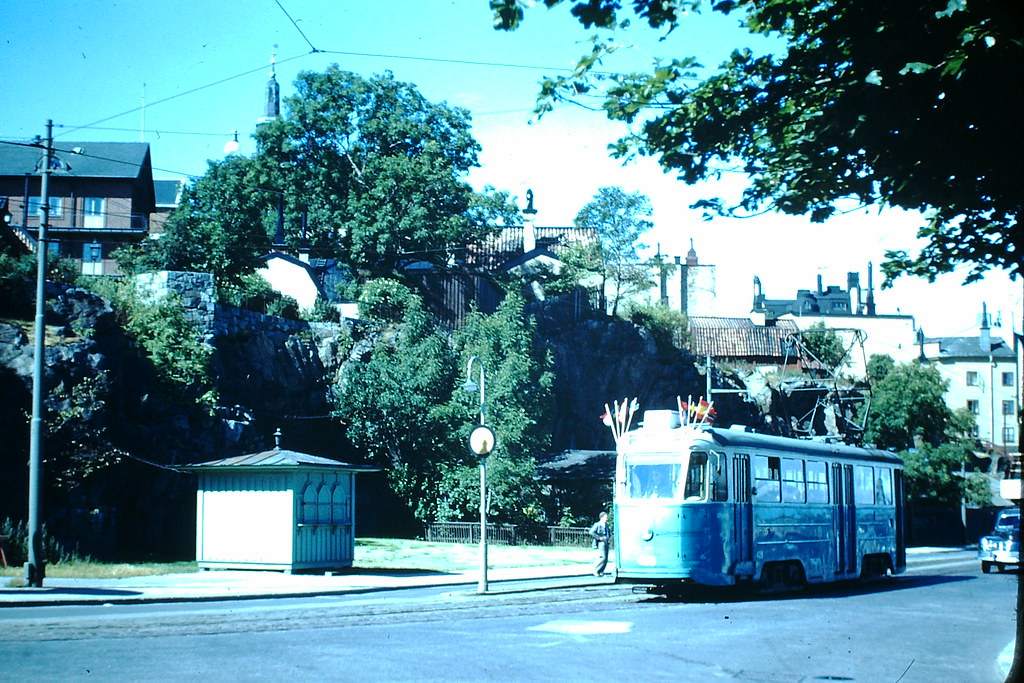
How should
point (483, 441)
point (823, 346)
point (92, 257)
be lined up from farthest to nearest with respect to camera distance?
point (823, 346)
point (92, 257)
point (483, 441)

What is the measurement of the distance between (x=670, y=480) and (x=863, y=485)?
7939mm

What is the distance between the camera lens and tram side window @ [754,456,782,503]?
21.3 meters

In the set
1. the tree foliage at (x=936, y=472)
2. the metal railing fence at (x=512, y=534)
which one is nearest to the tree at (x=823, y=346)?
the tree foliage at (x=936, y=472)

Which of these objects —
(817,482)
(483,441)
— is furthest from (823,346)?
(483,441)

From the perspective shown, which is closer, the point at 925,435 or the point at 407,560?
the point at 407,560

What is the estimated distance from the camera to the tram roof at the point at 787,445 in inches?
812

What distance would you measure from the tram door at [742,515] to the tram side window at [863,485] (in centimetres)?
556

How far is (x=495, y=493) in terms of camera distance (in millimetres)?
41500

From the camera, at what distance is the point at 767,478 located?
2164cm

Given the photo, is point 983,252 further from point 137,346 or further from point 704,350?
point 704,350

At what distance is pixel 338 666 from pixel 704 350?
68714 millimetres

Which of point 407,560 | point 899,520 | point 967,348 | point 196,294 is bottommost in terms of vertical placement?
point 407,560

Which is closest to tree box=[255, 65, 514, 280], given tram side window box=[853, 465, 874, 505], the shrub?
the shrub

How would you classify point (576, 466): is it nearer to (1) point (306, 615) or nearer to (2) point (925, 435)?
(2) point (925, 435)
